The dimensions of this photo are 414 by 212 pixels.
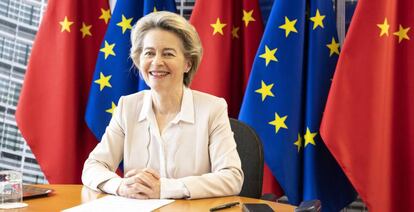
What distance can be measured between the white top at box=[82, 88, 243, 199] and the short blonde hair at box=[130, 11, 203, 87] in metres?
0.19

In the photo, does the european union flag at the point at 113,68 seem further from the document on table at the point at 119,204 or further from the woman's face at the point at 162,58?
the document on table at the point at 119,204

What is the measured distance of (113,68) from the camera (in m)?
3.26

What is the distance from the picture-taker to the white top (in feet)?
6.81

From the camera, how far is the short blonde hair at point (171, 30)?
2152 mm

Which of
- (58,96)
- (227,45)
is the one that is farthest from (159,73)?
(58,96)

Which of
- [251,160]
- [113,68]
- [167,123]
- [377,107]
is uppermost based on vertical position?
[113,68]

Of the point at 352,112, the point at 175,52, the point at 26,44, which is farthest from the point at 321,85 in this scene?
the point at 26,44

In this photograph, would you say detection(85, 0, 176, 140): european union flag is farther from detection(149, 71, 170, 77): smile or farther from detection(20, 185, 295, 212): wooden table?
detection(20, 185, 295, 212): wooden table

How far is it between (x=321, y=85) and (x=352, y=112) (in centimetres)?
25

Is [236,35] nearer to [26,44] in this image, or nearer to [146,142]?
[146,142]

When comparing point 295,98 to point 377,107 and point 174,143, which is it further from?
point 174,143

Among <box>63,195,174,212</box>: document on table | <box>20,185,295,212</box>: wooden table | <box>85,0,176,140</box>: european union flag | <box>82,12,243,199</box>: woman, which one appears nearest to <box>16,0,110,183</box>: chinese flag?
<box>85,0,176,140</box>: european union flag

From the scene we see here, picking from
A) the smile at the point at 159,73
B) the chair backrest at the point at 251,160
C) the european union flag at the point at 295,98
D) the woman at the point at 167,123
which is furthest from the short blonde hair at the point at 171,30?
the european union flag at the point at 295,98

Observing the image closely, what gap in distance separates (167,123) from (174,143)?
0.35ft
